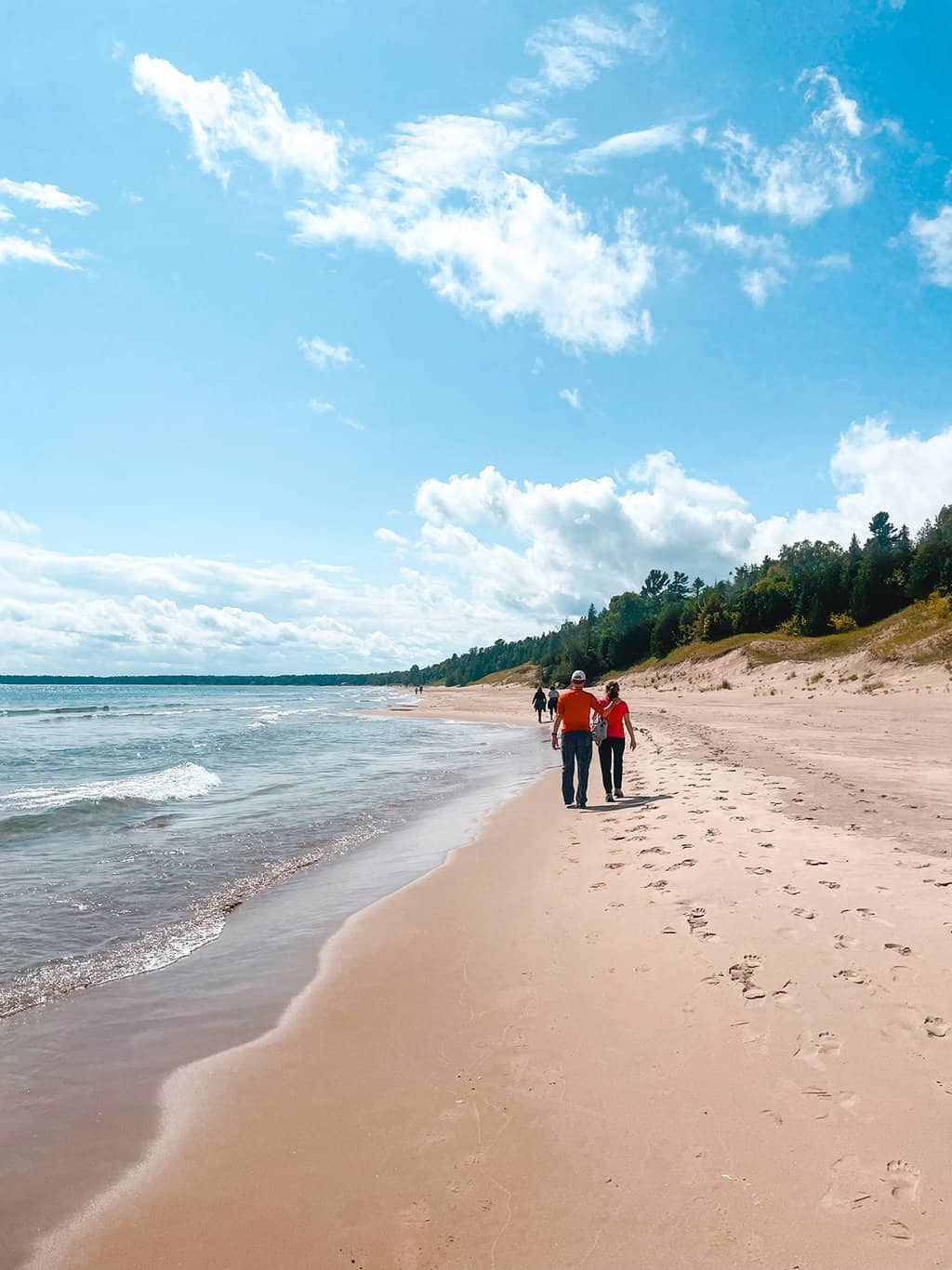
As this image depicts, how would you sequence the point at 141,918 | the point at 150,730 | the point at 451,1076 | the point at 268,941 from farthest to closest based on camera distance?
the point at 150,730 < the point at 141,918 < the point at 268,941 < the point at 451,1076

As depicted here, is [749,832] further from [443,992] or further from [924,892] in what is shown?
[443,992]

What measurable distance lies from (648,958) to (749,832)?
4383 millimetres

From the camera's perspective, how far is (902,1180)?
3.24 m

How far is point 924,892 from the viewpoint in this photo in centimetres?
671

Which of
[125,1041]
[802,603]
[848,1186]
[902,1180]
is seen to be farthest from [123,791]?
[802,603]

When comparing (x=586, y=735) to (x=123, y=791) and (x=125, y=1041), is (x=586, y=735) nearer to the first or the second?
(x=125, y=1041)

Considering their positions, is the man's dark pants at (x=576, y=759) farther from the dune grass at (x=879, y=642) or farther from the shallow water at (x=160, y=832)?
the dune grass at (x=879, y=642)

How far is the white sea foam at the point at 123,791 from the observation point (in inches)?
674

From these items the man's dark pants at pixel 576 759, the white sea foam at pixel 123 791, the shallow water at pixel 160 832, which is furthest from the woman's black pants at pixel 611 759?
the white sea foam at pixel 123 791

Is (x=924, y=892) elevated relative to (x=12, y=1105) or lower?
elevated

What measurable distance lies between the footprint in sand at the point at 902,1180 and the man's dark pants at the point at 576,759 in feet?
35.9

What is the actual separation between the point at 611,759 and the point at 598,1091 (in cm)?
1112

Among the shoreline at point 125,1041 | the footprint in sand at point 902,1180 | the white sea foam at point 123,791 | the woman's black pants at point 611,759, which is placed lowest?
the white sea foam at point 123,791

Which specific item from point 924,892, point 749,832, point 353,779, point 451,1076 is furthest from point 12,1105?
point 353,779
